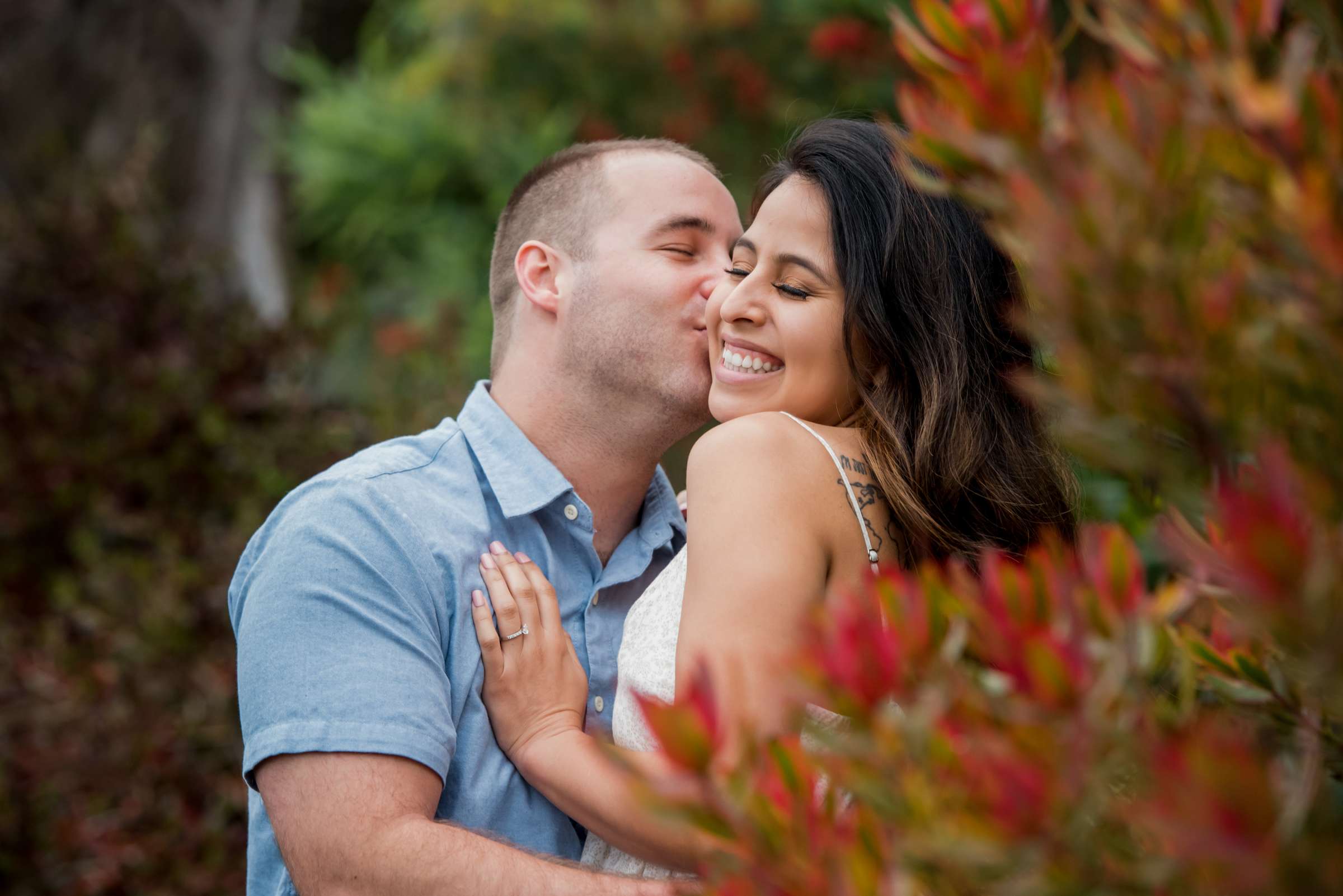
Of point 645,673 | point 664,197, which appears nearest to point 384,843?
point 645,673

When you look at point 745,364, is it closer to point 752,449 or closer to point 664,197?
point 752,449

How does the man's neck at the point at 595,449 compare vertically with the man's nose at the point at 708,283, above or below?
below

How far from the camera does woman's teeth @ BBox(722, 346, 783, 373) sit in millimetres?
2215

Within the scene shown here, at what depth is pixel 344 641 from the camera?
1.97 m

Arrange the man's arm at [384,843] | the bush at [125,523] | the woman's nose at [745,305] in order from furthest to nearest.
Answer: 1. the bush at [125,523]
2. the woman's nose at [745,305]
3. the man's arm at [384,843]

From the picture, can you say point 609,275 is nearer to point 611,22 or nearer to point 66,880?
point 66,880

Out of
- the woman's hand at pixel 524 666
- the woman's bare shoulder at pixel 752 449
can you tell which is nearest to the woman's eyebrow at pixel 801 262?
the woman's bare shoulder at pixel 752 449

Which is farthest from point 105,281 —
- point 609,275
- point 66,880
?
point 609,275

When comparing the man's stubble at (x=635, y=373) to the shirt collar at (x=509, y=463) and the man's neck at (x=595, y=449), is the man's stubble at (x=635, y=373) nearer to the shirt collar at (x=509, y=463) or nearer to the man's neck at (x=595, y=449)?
the man's neck at (x=595, y=449)

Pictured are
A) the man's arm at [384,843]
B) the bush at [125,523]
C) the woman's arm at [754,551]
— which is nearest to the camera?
the woman's arm at [754,551]

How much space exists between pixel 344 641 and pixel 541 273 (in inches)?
47.6

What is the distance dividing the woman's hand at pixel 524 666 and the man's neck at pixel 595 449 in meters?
0.42

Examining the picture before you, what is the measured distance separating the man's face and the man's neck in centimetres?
6

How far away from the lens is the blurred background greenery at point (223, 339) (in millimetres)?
4129
